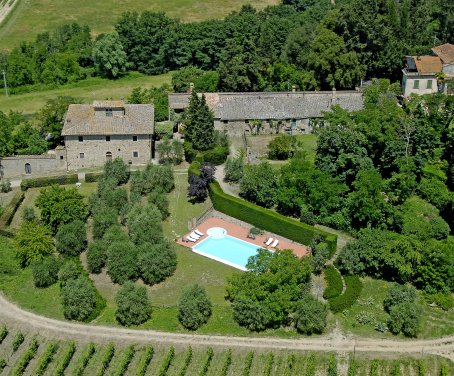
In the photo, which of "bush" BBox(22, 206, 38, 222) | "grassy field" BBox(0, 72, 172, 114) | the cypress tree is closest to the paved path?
"bush" BBox(22, 206, 38, 222)

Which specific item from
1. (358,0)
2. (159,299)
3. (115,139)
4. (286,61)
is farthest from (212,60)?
(159,299)

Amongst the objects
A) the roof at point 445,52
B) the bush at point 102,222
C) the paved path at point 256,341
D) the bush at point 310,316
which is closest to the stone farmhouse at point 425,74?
the roof at point 445,52

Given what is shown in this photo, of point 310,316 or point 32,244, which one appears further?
point 32,244

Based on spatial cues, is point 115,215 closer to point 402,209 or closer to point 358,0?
point 402,209

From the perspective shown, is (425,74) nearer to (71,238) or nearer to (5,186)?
(71,238)

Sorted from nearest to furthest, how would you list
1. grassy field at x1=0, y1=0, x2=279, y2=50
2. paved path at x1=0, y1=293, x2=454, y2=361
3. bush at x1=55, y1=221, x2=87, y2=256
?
paved path at x1=0, y1=293, x2=454, y2=361 → bush at x1=55, y1=221, x2=87, y2=256 → grassy field at x1=0, y1=0, x2=279, y2=50

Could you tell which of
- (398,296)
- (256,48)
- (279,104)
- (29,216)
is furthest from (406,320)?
(256,48)

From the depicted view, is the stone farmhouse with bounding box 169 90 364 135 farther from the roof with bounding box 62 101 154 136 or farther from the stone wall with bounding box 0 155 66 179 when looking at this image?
the stone wall with bounding box 0 155 66 179
